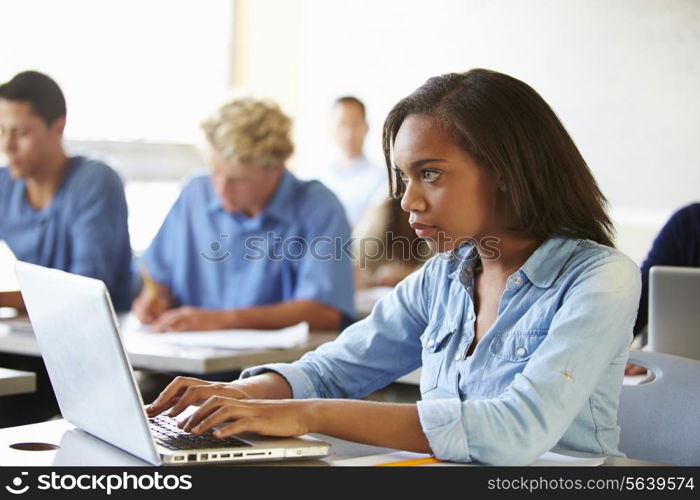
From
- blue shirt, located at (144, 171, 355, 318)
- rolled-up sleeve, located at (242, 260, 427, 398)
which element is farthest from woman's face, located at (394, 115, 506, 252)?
blue shirt, located at (144, 171, 355, 318)

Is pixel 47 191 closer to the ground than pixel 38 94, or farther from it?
closer to the ground

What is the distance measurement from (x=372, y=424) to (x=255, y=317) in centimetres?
165

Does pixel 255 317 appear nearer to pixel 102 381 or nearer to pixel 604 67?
pixel 102 381

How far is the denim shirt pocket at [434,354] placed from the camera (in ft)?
4.97

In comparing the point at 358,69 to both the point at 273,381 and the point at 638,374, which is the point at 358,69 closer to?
the point at 638,374

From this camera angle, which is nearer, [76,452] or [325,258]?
[76,452]

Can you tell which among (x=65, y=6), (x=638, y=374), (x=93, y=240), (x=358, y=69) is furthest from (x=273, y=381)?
(x=358, y=69)

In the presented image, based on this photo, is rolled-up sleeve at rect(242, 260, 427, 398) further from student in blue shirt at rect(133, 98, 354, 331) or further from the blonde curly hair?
the blonde curly hair

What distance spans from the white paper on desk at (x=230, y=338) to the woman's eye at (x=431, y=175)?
1197mm

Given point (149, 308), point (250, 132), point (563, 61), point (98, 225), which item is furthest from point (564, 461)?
point (563, 61)

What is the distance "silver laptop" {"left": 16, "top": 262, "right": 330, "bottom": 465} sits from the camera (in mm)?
1115

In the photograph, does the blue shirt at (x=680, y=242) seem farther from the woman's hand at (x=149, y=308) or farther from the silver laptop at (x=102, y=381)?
the silver laptop at (x=102, y=381)

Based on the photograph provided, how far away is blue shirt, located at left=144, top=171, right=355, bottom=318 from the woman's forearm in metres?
1.69

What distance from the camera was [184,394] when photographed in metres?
1.38
